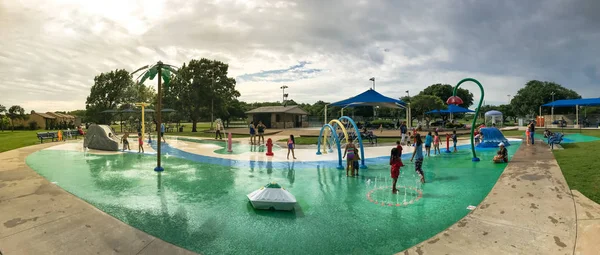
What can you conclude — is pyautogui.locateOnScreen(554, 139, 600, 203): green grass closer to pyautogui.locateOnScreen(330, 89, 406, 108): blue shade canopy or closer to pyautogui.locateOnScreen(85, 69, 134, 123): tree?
pyautogui.locateOnScreen(330, 89, 406, 108): blue shade canopy

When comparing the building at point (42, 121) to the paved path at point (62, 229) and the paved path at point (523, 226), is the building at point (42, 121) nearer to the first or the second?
the paved path at point (62, 229)

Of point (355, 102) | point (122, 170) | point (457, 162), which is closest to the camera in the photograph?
point (122, 170)

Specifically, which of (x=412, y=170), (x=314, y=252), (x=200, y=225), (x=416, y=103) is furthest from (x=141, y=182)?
(x=416, y=103)

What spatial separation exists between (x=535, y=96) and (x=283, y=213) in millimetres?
74747

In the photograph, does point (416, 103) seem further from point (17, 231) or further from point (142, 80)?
point (17, 231)

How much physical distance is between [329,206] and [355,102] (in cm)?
2611

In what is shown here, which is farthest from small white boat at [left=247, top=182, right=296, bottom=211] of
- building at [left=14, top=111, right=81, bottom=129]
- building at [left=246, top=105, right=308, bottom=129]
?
building at [left=14, top=111, right=81, bottom=129]

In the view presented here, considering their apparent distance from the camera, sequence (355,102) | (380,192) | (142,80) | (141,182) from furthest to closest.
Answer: (355,102) < (142,80) < (141,182) < (380,192)

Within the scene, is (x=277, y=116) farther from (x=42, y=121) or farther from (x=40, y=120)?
(x=40, y=120)

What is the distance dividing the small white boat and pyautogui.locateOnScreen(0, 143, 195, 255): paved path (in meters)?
2.46

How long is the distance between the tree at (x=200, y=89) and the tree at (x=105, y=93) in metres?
18.1

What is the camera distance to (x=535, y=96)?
6338cm

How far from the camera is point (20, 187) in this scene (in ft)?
32.3

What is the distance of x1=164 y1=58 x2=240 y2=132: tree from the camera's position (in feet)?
139
